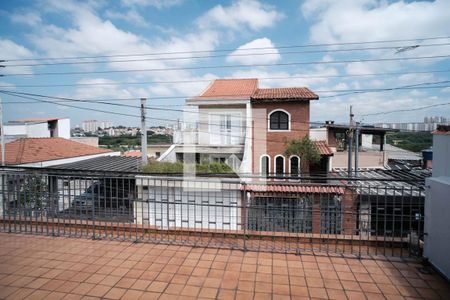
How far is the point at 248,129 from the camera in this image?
1669cm

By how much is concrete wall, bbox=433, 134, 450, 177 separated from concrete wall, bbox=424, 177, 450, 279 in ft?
0.69

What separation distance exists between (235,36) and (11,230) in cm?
1139

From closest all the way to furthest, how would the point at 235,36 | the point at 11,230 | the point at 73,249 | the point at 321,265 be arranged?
1. the point at 321,265
2. the point at 73,249
3. the point at 11,230
4. the point at 235,36

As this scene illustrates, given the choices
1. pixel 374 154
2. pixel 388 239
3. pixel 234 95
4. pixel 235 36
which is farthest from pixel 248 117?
pixel 388 239

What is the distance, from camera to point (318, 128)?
786 inches

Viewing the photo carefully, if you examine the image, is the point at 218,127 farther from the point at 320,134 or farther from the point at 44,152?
the point at 44,152

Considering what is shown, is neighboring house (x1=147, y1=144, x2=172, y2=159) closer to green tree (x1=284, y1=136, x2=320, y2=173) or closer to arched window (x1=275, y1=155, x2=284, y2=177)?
arched window (x1=275, y1=155, x2=284, y2=177)

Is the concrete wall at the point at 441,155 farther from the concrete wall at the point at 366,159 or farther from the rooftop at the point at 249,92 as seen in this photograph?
the concrete wall at the point at 366,159

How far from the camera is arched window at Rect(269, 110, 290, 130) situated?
17234 mm

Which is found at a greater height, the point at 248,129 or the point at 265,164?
the point at 248,129

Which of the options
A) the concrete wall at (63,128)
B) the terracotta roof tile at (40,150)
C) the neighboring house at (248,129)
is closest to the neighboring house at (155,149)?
the terracotta roof tile at (40,150)

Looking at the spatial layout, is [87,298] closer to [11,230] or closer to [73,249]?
[73,249]

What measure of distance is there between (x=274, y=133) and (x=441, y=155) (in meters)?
13.8

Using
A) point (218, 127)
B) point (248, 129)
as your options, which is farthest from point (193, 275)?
point (218, 127)
